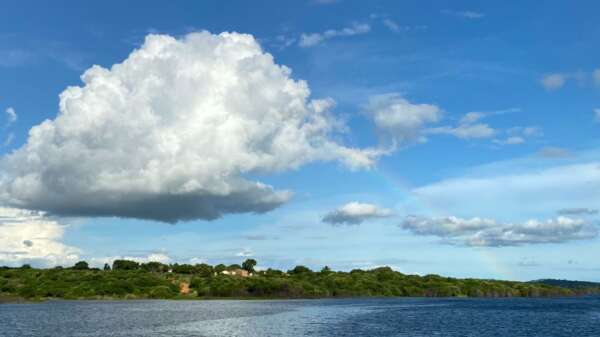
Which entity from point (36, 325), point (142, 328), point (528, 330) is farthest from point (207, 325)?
point (528, 330)

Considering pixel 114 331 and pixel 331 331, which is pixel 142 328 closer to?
pixel 114 331

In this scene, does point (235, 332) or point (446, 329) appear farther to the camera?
point (446, 329)

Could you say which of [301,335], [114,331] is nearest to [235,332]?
[301,335]

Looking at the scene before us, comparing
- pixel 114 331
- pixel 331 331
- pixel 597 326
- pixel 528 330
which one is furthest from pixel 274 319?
pixel 597 326

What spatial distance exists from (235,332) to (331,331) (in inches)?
610

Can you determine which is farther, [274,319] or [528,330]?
[274,319]

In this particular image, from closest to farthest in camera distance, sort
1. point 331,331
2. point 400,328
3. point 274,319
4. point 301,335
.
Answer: point 301,335 < point 331,331 < point 400,328 < point 274,319

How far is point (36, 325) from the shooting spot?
366 feet

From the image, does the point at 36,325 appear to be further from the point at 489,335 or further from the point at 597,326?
the point at 597,326

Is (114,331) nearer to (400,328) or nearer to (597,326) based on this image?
(400,328)

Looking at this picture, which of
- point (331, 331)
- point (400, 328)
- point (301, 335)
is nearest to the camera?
point (301, 335)

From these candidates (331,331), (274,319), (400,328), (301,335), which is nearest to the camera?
(301,335)

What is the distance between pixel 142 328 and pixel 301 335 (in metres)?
28.0

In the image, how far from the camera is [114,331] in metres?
98.6
